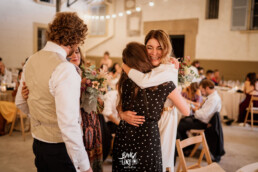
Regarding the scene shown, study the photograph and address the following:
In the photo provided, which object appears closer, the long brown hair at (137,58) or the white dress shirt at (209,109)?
the long brown hair at (137,58)

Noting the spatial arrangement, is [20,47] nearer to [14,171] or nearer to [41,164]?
[14,171]

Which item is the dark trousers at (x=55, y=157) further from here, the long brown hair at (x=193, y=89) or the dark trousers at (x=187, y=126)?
the long brown hair at (x=193, y=89)

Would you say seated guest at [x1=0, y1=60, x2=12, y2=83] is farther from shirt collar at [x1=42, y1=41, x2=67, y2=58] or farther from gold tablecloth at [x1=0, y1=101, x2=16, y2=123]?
shirt collar at [x1=42, y1=41, x2=67, y2=58]

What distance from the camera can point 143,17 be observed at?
11398 millimetres

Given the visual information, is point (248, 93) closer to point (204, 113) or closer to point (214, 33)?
point (204, 113)

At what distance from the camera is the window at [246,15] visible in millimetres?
9055

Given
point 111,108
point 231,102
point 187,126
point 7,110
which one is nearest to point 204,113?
point 187,126

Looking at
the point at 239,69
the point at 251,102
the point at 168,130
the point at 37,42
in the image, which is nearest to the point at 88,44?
the point at 37,42

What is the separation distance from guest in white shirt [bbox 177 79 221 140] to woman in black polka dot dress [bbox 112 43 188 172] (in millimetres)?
2342

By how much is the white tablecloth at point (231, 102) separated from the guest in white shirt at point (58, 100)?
6090 mm

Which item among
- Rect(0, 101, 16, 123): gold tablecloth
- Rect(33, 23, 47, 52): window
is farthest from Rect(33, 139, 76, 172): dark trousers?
Rect(33, 23, 47, 52): window

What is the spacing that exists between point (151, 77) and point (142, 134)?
42 centimetres

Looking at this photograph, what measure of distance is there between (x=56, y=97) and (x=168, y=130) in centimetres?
119

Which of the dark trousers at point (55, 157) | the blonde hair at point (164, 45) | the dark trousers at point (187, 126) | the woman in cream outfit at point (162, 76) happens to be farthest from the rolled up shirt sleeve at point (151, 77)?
the dark trousers at point (187, 126)
